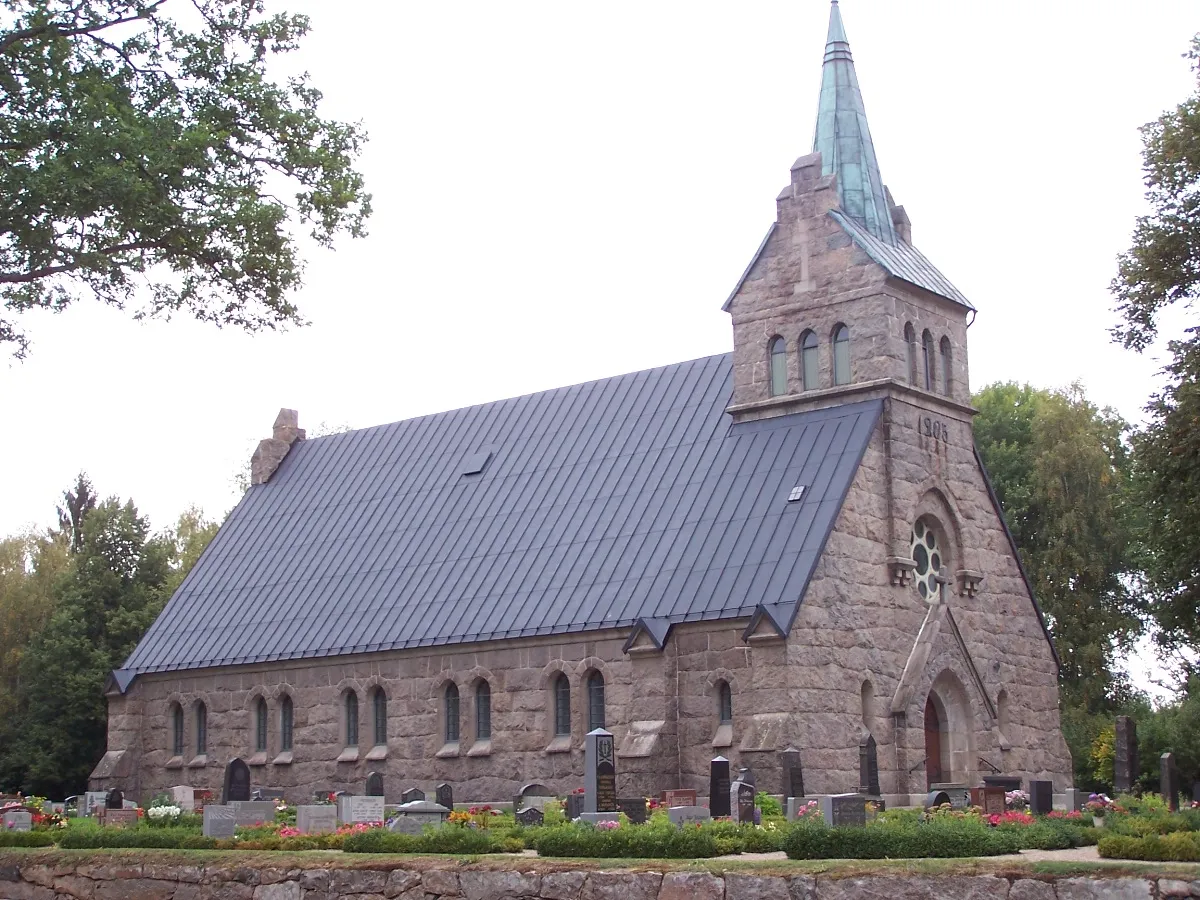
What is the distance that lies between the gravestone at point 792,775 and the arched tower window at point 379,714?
11.9 m

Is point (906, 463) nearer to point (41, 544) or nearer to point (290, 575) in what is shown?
point (290, 575)

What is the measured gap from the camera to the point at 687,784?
29.5 meters

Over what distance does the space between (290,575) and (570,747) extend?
38.9 feet

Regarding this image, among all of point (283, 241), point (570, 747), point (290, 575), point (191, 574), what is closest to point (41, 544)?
point (191, 574)

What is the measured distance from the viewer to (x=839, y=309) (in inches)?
1281

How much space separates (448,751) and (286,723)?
5.92 m

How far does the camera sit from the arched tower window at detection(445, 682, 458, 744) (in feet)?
113

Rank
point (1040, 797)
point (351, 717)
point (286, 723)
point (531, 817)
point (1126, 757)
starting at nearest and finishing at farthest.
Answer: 1. point (1040, 797)
2. point (531, 817)
3. point (1126, 757)
4. point (351, 717)
5. point (286, 723)

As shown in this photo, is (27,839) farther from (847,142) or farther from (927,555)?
(847,142)

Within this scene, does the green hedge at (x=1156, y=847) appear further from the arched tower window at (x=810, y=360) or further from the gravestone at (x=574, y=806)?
the arched tower window at (x=810, y=360)

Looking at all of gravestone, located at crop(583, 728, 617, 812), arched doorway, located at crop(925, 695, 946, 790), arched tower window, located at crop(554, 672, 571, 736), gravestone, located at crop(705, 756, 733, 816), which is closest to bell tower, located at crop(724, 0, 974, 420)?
arched doorway, located at crop(925, 695, 946, 790)

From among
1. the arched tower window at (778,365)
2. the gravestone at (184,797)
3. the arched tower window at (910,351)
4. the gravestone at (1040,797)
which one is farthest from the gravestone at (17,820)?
the arched tower window at (910,351)

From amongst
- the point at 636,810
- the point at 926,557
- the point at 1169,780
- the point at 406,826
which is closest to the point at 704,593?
the point at 926,557

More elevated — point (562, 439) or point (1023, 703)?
point (562, 439)
